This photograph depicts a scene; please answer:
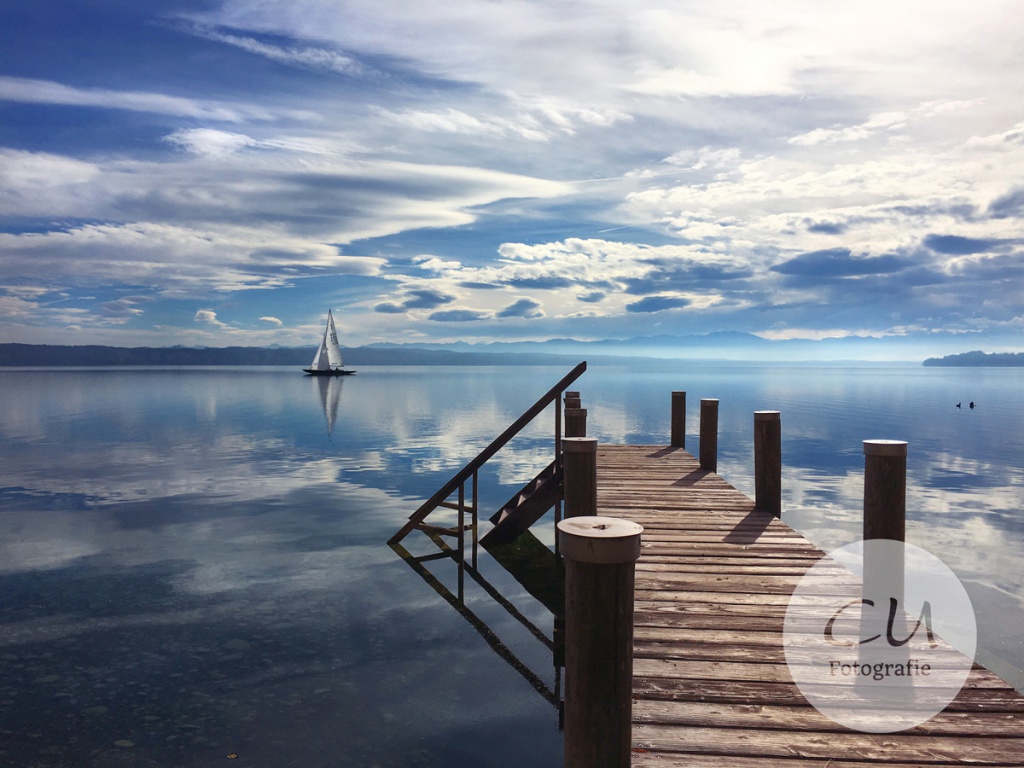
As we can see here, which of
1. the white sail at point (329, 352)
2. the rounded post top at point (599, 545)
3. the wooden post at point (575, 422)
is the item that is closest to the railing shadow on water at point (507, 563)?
the wooden post at point (575, 422)

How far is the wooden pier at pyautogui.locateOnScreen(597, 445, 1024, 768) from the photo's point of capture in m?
3.93

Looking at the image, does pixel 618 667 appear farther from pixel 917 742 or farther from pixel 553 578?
pixel 553 578

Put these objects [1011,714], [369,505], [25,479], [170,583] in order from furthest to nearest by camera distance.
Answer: [25,479], [369,505], [170,583], [1011,714]

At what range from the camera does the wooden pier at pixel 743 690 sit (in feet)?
12.9

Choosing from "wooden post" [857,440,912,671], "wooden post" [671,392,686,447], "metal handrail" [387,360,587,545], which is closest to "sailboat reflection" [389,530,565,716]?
"metal handrail" [387,360,587,545]

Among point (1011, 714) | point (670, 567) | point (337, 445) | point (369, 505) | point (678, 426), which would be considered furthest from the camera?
point (337, 445)

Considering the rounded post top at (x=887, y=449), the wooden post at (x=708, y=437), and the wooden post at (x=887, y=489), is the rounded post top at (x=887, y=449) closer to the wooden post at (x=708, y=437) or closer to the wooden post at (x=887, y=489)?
the wooden post at (x=887, y=489)

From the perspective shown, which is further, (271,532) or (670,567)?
(271,532)

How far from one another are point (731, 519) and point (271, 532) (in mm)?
13467

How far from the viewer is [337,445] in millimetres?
40375

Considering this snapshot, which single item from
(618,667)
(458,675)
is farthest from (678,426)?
(618,667)

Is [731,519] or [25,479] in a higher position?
[731,519]
